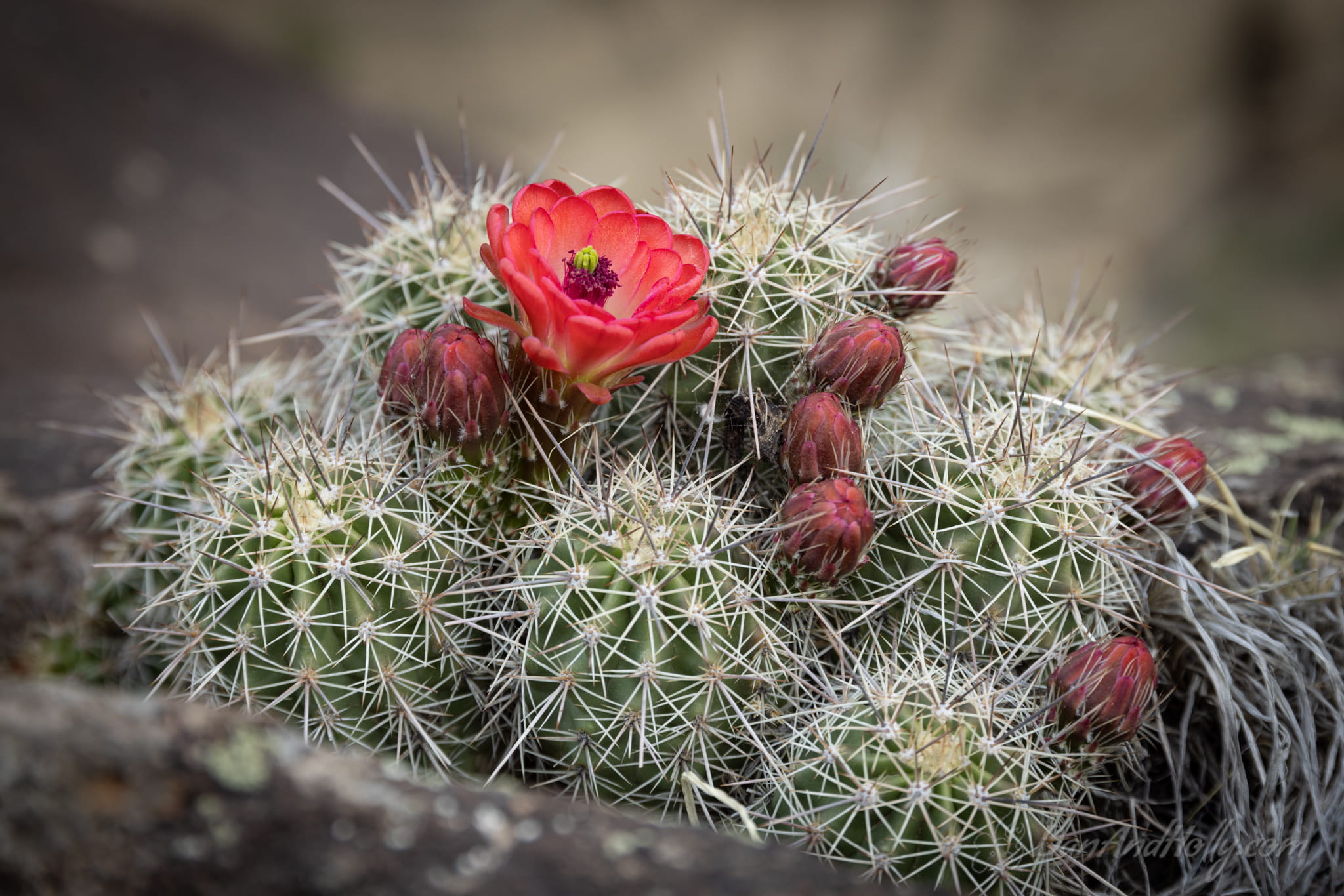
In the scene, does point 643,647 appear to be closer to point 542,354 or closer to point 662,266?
point 542,354

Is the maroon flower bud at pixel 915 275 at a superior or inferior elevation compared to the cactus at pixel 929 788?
superior

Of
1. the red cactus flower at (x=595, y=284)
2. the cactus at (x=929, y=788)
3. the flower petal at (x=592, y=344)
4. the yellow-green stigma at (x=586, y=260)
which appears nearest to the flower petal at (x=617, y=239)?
the red cactus flower at (x=595, y=284)

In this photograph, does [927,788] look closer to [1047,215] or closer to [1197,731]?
[1197,731]

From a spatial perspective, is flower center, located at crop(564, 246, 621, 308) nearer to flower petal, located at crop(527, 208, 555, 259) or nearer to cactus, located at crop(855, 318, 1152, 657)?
flower petal, located at crop(527, 208, 555, 259)

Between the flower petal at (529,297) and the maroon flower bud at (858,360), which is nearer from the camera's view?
the flower petal at (529,297)

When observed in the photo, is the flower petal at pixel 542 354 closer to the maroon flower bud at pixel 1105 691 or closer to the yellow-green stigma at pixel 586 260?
the yellow-green stigma at pixel 586 260

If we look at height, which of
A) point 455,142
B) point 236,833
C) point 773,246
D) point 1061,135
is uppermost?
point 1061,135

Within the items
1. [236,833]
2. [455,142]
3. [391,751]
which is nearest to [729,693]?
[391,751]
